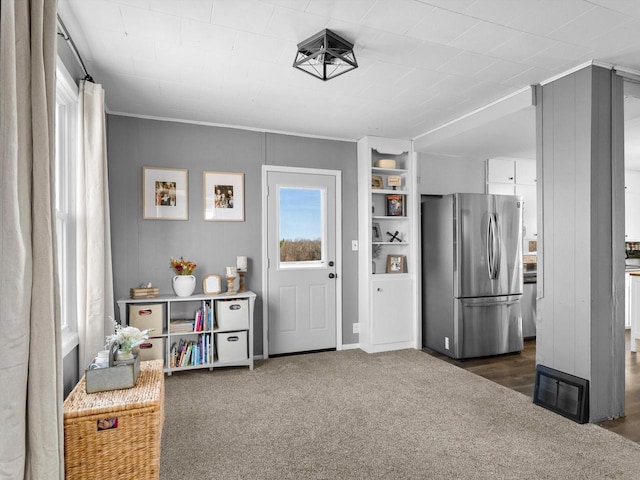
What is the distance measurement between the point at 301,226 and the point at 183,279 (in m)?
1.39

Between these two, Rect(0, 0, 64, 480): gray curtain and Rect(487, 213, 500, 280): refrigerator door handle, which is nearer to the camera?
Rect(0, 0, 64, 480): gray curtain

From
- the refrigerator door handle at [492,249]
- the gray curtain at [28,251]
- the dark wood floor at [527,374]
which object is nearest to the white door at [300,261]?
the dark wood floor at [527,374]

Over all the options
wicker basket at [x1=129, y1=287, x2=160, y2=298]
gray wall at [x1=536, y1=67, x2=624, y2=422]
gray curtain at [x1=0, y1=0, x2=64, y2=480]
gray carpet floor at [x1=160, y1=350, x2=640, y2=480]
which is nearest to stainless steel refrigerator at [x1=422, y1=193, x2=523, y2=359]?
gray carpet floor at [x1=160, y1=350, x2=640, y2=480]

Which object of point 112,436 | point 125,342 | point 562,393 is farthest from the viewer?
point 562,393

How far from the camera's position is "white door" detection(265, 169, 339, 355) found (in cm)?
430

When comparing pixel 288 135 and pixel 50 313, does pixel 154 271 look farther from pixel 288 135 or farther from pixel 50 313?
pixel 50 313

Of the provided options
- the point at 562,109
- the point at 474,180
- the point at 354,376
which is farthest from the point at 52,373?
the point at 474,180

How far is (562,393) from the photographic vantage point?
2822mm

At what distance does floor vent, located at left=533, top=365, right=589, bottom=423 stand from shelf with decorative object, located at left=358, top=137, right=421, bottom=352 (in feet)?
5.76

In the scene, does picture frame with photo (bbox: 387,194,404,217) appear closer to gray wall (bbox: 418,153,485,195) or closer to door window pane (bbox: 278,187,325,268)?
gray wall (bbox: 418,153,485,195)

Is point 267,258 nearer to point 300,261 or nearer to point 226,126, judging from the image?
point 300,261

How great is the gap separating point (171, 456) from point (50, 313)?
1357 millimetres

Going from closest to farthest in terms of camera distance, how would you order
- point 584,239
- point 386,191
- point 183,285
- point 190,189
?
point 584,239 → point 183,285 → point 190,189 → point 386,191

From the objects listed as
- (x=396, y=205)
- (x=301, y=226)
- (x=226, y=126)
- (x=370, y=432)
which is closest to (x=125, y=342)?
(x=370, y=432)
